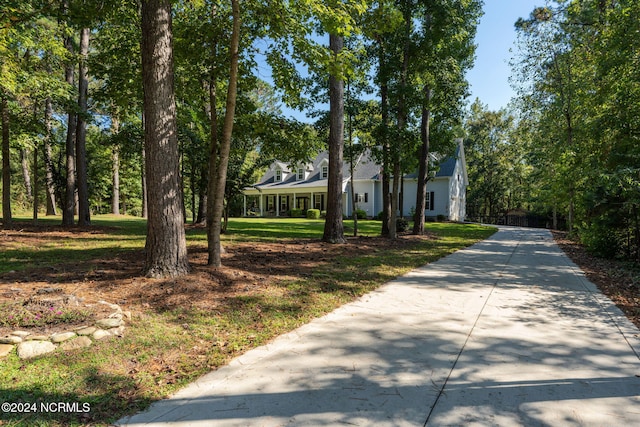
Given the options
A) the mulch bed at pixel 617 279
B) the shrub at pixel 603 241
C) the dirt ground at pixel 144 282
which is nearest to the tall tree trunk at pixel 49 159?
the dirt ground at pixel 144 282

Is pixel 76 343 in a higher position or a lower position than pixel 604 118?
lower

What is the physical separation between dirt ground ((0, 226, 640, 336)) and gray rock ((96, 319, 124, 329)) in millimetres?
175

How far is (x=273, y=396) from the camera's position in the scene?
2.84 meters

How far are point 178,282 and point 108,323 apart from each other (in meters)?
1.60

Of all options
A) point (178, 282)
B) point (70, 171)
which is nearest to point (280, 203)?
point (70, 171)

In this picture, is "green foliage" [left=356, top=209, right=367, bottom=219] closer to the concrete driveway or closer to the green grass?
the green grass

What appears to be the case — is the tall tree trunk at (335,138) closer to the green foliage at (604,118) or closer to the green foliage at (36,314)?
the green foliage at (604,118)

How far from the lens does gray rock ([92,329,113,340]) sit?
359 cm

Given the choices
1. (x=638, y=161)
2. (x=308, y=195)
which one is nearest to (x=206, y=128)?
(x=638, y=161)

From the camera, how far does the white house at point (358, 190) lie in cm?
3023

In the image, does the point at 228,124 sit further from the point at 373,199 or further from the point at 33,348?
the point at 373,199

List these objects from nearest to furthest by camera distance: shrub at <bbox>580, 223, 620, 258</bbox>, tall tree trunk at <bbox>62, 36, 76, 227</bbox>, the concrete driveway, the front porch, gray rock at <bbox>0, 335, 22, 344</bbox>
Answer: the concrete driveway, gray rock at <bbox>0, 335, 22, 344</bbox>, shrub at <bbox>580, 223, 620, 258</bbox>, tall tree trunk at <bbox>62, 36, 76, 227</bbox>, the front porch

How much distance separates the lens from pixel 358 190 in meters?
32.3

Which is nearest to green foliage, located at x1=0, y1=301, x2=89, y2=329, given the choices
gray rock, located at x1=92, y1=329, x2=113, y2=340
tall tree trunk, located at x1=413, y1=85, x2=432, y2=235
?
gray rock, located at x1=92, y1=329, x2=113, y2=340
